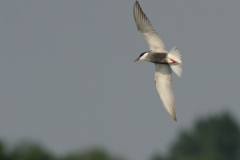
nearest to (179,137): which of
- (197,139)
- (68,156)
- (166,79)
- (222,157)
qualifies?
(197,139)

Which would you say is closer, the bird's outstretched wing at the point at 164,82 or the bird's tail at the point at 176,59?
the bird's tail at the point at 176,59

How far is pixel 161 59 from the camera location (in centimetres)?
1591

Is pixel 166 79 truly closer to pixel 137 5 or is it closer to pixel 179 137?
pixel 137 5

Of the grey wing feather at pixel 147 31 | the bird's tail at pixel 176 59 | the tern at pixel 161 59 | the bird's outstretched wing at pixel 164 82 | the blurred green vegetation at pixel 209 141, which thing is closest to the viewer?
the grey wing feather at pixel 147 31

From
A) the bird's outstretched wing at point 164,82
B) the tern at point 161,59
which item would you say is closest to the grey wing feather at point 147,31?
the tern at point 161,59

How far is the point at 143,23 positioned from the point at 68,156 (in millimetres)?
28324

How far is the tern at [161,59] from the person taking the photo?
15398 mm

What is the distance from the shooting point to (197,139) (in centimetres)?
7950

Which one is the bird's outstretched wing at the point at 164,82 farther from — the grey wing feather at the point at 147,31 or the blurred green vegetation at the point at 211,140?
the blurred green vegetation at the point at 211,140

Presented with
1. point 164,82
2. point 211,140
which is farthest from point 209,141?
point 164,82

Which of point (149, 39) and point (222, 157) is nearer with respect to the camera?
point (149, 39)

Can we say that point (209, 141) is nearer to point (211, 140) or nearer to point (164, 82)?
point (211, 140)

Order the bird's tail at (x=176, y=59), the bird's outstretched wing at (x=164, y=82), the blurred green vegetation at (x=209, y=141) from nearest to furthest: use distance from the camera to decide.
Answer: the bird's tail at (x=176, y=59), the bird's outstretched wing at (x=164, y=82), the blurred green vegetation at (x=209, y=141)

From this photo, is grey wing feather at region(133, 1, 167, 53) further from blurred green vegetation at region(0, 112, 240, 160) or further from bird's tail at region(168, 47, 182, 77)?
blurred green vegetation at region(0, 112, 240, 160)
